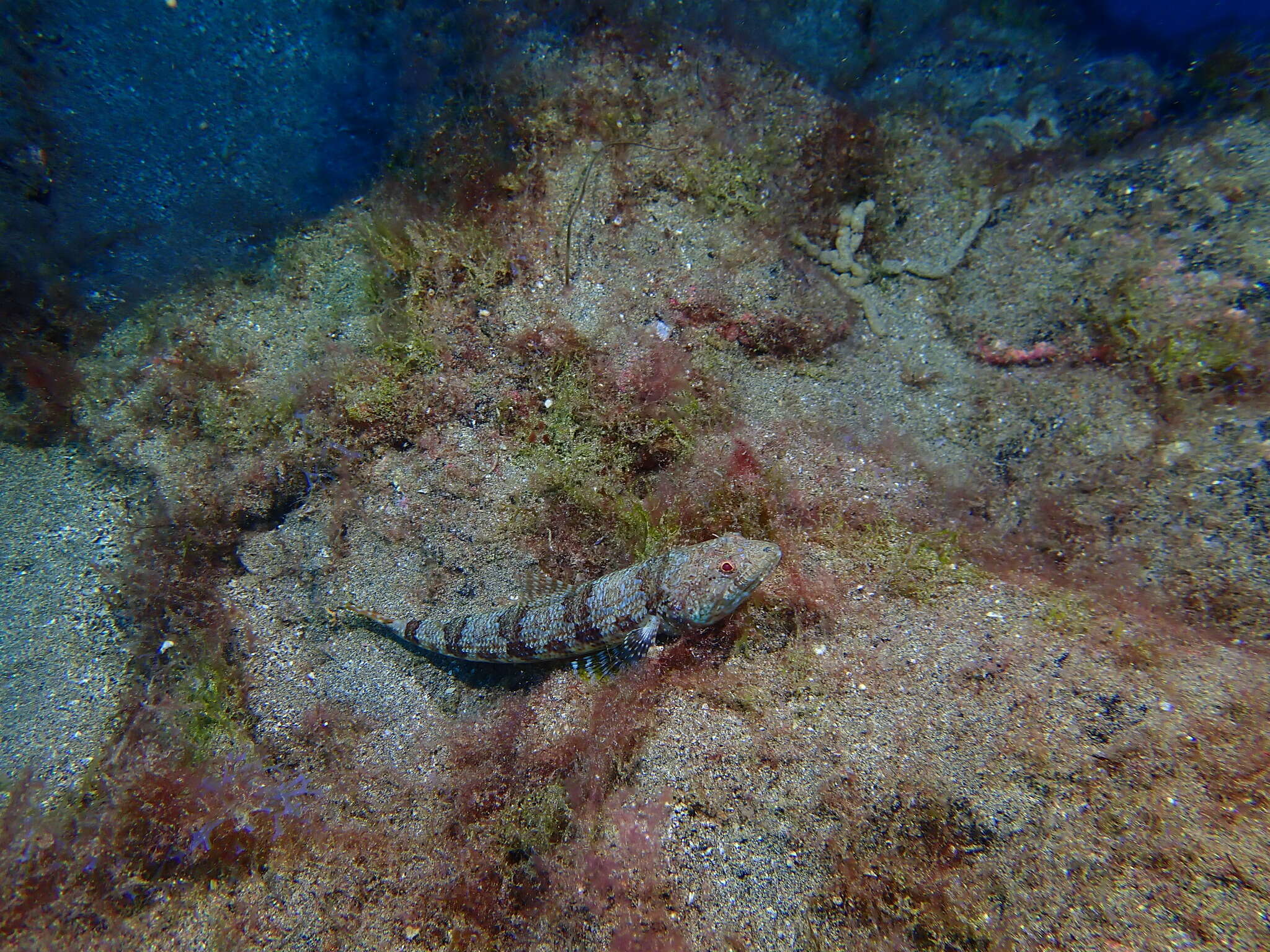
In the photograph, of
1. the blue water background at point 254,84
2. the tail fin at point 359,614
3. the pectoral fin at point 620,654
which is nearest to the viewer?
the pectoral fin at point 620,654

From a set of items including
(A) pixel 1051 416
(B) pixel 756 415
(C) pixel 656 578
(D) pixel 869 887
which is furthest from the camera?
(B) pixel 756 415

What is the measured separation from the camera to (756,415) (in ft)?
14.2

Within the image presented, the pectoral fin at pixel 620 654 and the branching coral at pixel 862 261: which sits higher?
the branching coral at pixel 862 261

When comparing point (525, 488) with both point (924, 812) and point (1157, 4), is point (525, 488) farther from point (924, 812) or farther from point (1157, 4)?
point (1157, 4)

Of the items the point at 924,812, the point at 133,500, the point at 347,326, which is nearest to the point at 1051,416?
the point at 924,812

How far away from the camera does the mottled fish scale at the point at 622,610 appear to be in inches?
141

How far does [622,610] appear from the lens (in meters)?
3.76

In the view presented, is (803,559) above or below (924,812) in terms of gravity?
above

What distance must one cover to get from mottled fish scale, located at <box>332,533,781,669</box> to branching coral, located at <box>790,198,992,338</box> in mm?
3004

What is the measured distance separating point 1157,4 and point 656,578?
24.4 ft

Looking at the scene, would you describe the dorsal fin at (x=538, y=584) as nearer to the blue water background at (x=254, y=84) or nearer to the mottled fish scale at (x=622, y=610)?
the mottled fish scale at (x=622, y=610)

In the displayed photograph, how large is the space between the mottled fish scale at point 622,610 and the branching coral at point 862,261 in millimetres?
3004

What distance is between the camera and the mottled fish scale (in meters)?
3.59

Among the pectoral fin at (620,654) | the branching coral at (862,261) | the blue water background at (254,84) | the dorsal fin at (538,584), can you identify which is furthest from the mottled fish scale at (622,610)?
the blue water background at (254,84)
